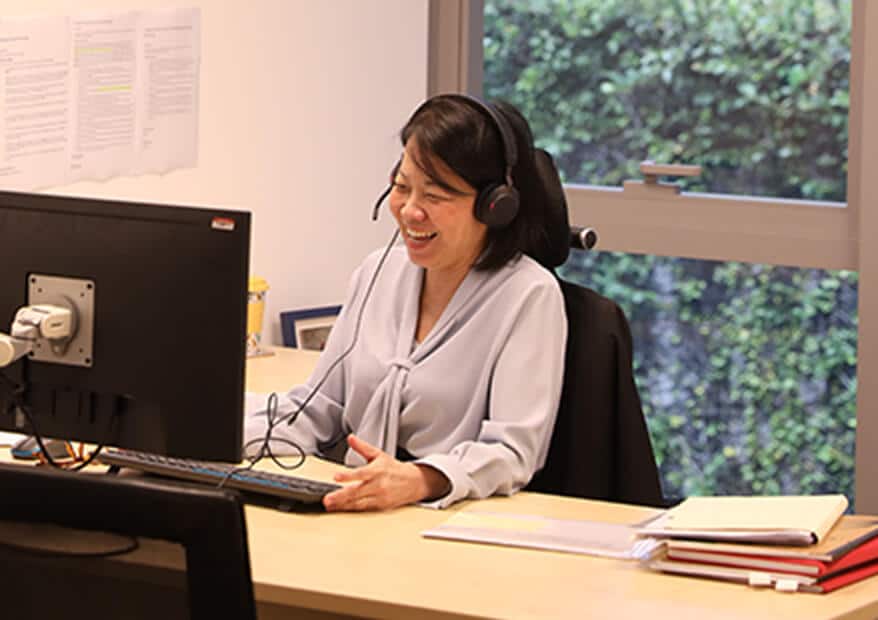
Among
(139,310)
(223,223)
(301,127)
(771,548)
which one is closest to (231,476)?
(139,310)

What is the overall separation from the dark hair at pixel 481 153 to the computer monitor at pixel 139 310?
0.67m

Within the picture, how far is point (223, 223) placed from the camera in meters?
1.78

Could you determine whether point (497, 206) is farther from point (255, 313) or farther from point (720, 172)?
point (720, 172)

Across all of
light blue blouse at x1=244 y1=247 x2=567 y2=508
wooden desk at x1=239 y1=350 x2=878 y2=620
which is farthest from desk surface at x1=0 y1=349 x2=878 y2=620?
light blue blouse at x1=244 y1=247 x2=567 y2=508

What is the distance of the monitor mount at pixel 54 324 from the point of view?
6.05ft

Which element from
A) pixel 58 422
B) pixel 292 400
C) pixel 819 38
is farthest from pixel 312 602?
pixel 819 38

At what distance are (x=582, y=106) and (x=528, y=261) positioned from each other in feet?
5.10

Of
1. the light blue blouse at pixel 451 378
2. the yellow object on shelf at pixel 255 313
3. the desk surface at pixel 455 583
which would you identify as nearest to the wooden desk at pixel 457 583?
the desk surface at pixel 455 583

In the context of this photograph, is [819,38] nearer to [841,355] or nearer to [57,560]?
[841,355]

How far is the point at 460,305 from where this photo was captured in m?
2.38

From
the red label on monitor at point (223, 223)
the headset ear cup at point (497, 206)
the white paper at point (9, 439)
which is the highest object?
the headset ear cup at point (497, 206)

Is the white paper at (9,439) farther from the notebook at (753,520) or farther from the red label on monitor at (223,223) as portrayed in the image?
the notebook at (753,520)

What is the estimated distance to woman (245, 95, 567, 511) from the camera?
2.29 meters

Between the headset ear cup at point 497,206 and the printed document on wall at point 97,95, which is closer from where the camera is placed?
the headset ear cup at point 497,206
